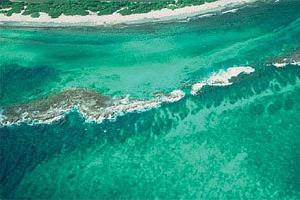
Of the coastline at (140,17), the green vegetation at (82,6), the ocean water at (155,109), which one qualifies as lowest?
the ocean water at (155,109)

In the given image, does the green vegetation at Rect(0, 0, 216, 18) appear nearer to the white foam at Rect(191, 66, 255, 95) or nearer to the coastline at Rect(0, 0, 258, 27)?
the coastline at Rect(0, 0, 258, 27)

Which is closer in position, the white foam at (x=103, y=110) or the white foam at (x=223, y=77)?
the white foam at (x=103, y=110)

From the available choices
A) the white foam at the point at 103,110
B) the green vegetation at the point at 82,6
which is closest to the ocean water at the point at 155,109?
the white foam at the point at 103,110

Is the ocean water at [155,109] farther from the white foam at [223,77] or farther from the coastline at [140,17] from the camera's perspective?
the coastline at [140,17]

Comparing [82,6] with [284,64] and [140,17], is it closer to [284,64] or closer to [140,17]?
[140,17]

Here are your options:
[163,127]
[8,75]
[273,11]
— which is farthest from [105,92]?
[273,11]

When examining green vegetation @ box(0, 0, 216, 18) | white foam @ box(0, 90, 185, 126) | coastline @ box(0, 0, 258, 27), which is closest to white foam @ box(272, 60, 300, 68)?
white foam @ box(0, 90, 185, 126)

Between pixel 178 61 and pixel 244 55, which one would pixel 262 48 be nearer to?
pixel 244 55

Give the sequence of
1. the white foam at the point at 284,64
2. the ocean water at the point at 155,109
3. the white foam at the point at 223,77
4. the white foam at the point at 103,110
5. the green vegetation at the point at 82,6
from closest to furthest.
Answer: the ocean water at the point at 155,109 < the white foam at the point at 103,110 < the white foam at the point at 223,77 < the white foam at the point at 284,64 < the green vegetation at the point at 82,6
